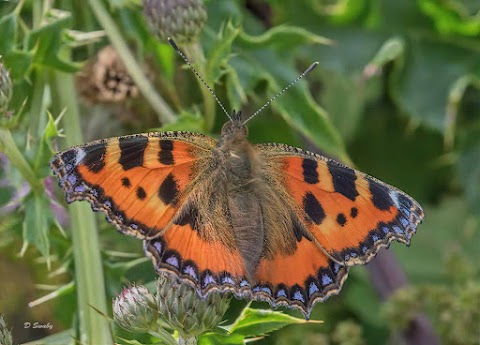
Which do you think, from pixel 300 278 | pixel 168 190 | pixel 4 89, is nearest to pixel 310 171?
pixel 300 278

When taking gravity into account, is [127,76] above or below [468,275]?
above

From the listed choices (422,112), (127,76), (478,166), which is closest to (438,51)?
(422,112)

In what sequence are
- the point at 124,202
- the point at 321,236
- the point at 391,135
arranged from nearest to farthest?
1. the point at 124,202
2. the point at 321,236
3. the point at 391,135

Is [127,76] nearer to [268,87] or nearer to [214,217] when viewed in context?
[268,87]

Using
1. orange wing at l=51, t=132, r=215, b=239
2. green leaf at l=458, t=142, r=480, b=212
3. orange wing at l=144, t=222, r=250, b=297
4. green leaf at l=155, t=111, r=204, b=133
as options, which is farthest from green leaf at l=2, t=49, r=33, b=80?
green leaf at l=458, t=142, r=480, b=212

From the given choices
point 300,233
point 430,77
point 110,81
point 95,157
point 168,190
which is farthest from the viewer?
point 430,77

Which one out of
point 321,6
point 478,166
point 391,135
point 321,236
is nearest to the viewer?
point 321,236

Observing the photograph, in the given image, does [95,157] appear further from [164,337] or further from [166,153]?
[164,337]

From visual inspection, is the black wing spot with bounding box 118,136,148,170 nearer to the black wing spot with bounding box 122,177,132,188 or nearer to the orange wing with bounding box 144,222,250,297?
the black wing spot with bounding box 122,177,132,188
